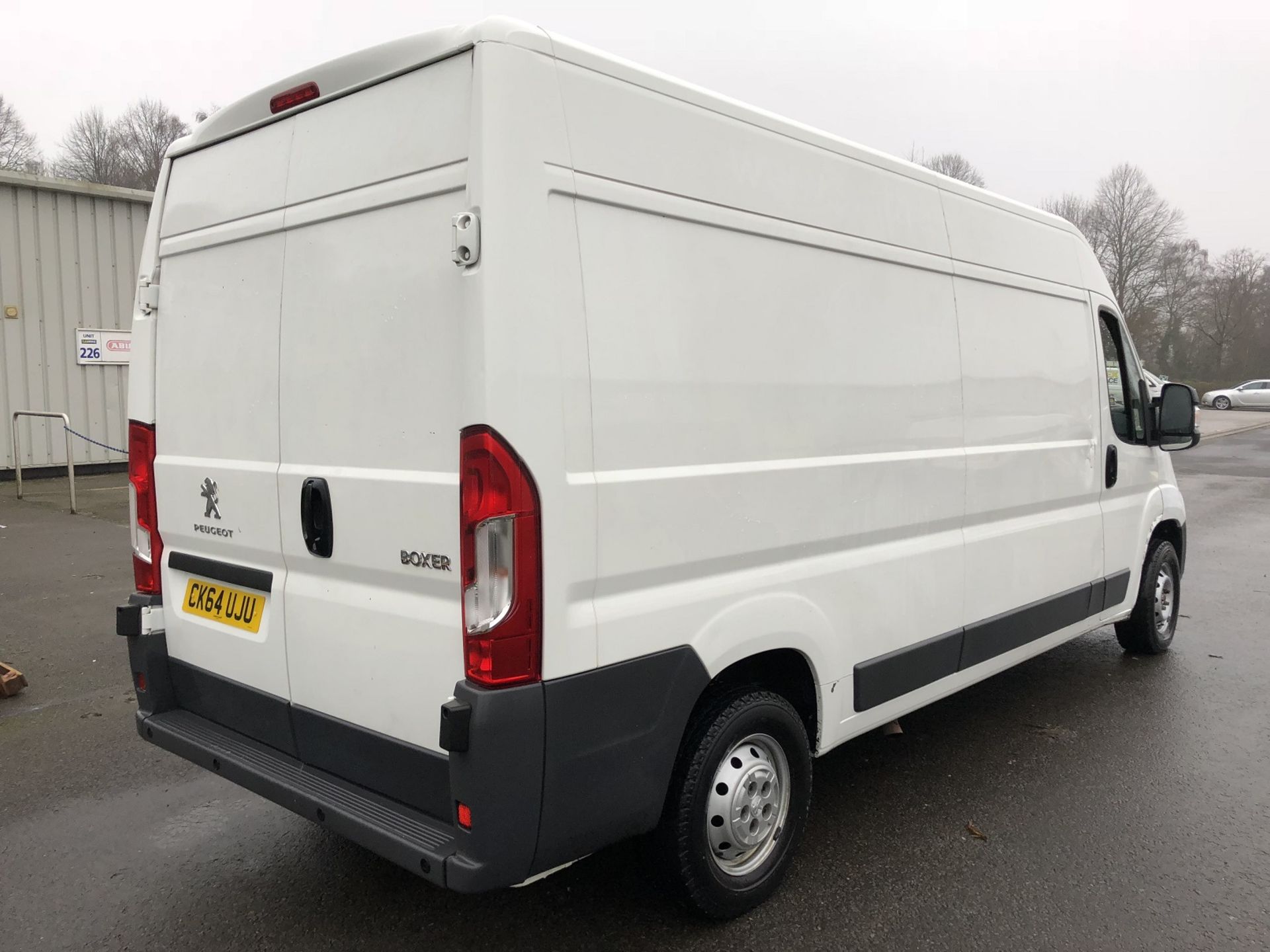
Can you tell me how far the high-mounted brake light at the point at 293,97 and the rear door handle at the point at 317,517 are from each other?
1.12 metres

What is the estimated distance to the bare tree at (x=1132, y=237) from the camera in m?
55.4

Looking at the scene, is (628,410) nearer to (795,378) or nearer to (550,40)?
(795,378)

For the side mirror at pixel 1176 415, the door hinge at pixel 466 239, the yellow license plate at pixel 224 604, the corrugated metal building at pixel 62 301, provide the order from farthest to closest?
the corrugated metal building at pixel 62 301 → the side mirror at pixel 1176 415 → the yellow license plate at pixel 224 604 → the door hinge at pixel 466 239

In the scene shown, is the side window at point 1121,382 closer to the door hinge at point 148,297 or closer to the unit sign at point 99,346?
the door hinge at point 148,297

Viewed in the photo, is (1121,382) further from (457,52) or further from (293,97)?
(293,97)

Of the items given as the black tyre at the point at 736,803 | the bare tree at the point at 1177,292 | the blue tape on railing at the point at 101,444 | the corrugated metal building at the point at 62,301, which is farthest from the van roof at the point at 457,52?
the bare tree at the point at 1177,292

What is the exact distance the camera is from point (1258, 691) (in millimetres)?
5195

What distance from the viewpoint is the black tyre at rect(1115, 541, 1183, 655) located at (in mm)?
5531

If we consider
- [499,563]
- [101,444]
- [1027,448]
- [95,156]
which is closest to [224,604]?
[499,563]

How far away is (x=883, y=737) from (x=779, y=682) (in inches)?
63.1

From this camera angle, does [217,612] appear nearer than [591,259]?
No

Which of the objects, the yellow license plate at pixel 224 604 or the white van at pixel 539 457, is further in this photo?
the yellow license plate at pixel 224 604

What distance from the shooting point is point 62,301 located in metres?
13.1

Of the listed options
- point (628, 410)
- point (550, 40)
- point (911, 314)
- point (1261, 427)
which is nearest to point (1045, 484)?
point (911, 314)
